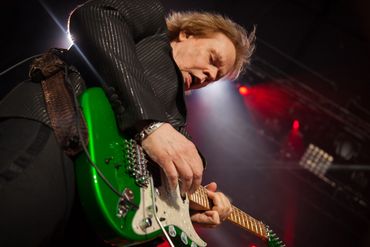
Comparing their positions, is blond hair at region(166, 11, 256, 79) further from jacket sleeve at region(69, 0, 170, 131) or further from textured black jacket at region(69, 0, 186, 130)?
jacket sleeve at region(69, 0, 170, 131)

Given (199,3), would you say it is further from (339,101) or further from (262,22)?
(339,101)

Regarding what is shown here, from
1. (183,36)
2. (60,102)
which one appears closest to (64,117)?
(60,102)

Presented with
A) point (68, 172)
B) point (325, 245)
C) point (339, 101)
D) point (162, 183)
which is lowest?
point (325, 245)

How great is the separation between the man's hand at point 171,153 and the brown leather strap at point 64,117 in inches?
10.7

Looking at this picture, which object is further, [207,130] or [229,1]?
[207,130]

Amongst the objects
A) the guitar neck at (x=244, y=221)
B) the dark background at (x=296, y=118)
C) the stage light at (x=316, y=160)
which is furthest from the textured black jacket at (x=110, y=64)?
the stage light at (x=316, y=160)

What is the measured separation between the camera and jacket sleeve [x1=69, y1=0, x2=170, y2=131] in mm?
1344

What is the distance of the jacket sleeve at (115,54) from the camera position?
1.34 meters

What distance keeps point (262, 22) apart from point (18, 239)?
623cm

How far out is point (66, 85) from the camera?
1298 mm

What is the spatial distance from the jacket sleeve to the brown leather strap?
18 centimetres

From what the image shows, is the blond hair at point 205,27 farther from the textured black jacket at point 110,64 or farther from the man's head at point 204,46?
the textured black jacket at point 110,64

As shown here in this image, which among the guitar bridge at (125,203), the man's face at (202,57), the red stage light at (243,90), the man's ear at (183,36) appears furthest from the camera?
the red stage light at (243,90)

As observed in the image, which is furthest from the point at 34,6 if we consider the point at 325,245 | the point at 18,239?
the point at 325,245
